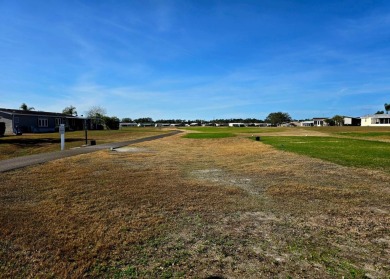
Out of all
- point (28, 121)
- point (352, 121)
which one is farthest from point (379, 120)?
point (28, 121)

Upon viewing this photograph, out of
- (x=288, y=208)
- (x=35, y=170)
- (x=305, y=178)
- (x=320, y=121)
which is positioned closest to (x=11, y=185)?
(x=35, y=170)

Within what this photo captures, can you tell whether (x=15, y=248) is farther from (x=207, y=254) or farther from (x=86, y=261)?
(x=207, y=254)

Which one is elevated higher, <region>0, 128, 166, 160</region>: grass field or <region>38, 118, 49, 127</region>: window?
<region>38, 118, 49, 127</region>: window

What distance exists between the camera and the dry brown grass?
3.62 meters

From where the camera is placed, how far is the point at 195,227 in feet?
16.4

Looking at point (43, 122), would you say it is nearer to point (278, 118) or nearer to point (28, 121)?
point (28, 121)

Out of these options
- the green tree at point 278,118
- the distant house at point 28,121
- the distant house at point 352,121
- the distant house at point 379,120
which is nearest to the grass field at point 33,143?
the distant house at point 28,121

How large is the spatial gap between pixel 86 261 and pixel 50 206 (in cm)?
300

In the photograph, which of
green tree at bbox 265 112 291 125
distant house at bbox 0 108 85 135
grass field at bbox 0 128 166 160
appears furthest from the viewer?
green tree at bbox 265 112 291 125

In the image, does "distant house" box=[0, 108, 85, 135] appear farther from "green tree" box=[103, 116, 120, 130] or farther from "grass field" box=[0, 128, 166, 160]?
"green tree" box=[103, 116, 120, 130]

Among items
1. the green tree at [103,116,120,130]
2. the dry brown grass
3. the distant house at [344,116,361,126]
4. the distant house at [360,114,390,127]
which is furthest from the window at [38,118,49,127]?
the distant house at [344,116,361,126]

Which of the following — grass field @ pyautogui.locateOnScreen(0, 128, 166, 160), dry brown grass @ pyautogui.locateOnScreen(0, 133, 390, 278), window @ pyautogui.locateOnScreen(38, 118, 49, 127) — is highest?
window @ pyautogui.locateOnScreen(38, 118, 49, 127)

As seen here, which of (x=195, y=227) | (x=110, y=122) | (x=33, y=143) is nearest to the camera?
(x=195, y=227)

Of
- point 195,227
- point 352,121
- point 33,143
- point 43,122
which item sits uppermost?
point 352,121
